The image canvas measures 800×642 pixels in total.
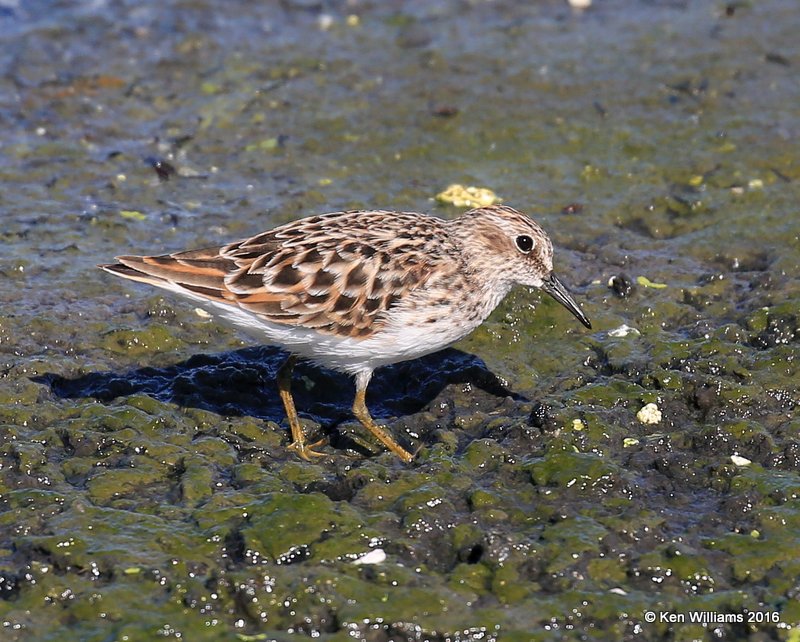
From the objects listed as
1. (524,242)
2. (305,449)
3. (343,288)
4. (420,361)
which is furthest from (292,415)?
(524,242)

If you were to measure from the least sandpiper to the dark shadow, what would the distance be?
48 cm

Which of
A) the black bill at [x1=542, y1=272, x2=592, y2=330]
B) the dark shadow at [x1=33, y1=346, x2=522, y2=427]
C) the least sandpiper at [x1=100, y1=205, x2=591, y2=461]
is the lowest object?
the dark shadow at [x1=33, y1=346, x2=522, y2=427]

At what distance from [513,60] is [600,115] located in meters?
1.69

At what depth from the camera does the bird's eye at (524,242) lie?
8.64 m

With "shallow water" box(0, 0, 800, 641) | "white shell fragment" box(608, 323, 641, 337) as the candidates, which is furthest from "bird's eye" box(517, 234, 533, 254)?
"white shell fragment" box(608, 323, 641, 337)

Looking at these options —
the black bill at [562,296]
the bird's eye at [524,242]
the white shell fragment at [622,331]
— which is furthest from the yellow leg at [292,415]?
the white shell fragment at [622,331]

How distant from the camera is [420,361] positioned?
9.35 m

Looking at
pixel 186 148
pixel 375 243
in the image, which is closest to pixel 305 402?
pixel 375 243

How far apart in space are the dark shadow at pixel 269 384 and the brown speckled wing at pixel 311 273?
3.39 feet

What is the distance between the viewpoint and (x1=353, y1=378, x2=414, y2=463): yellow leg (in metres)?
8.11

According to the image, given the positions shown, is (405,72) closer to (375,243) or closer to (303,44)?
(303,44)

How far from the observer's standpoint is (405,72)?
1370 cm

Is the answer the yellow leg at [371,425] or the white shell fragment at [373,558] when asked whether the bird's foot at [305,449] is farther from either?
the white shell fragment at [373,558]

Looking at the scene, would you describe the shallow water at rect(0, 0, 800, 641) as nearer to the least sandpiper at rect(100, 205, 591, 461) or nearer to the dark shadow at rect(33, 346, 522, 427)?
the dark shadow at rect(33, 346, 522, 427)
